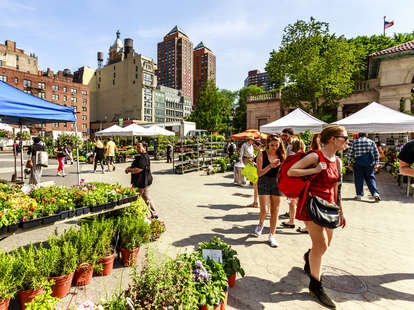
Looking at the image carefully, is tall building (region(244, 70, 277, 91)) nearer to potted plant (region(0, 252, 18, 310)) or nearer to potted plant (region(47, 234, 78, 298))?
potted plant (region(47, 234, 78, 298))

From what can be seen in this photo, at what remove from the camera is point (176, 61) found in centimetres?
13112

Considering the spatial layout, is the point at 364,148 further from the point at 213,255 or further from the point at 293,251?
the point at 213,255

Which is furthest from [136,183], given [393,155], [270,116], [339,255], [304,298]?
[270,116]

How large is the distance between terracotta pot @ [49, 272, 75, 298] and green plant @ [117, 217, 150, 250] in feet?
2.71

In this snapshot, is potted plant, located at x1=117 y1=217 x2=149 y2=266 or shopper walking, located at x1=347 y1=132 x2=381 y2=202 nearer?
potted plant, located at x1=117 y1=217 x2=149 y2=266

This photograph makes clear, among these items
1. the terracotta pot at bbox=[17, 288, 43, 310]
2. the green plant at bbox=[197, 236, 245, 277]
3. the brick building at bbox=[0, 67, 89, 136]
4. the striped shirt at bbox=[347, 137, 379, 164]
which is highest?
the brick building at bbox=[0, 67, 89, 136]

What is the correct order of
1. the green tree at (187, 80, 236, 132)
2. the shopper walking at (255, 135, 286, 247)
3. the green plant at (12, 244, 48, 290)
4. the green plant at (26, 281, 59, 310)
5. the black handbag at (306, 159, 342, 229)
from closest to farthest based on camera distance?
the green plant at (26, 281, 59, 310)
the green plant at (12, 244, 48, 290)
the black handbag at (306, 159, 342, 229)
the shopper walking at (255, 135, 286, 247)
the green tree at (187, 80, 236, 132)

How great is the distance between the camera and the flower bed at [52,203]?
278 cm

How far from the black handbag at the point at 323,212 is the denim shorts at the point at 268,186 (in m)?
1.60

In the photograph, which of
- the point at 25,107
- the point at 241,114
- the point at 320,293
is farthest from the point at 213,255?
the point at 241,114

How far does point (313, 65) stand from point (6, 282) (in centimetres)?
2527

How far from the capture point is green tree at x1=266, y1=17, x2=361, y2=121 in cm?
2141

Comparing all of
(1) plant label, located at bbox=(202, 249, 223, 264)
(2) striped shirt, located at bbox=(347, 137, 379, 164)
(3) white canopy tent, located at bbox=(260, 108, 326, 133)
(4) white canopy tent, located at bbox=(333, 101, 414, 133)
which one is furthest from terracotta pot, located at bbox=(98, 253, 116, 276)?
(4) white canopy tent, located at bbox=(333, 101, 414, 133)

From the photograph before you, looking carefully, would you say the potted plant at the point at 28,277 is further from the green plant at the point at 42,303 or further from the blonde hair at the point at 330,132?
the blonde hair at the point at 330,132
